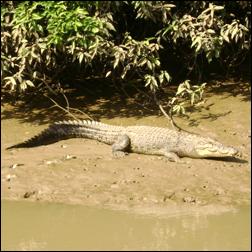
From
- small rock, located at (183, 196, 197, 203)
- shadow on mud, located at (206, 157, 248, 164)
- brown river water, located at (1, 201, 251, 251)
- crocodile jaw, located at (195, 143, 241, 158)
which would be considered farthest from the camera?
shadow on mud, located at (206, 157, 248, 164)

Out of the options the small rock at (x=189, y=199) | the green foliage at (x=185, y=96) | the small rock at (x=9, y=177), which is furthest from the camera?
the green foliage at (x=185, y=96)

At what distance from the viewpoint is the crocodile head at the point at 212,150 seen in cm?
769

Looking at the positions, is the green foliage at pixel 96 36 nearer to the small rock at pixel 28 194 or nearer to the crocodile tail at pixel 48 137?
the crocodile tail at pixel 48 137

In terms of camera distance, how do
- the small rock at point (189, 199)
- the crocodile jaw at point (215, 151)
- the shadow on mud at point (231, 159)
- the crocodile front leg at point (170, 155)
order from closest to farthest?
the small rock at point (189, 199)
the crocodile jaw at point (215, 151)
the shadow on mud at point (231, 159)
the crocodile front leg at point (170, 155)

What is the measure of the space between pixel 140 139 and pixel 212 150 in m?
1.01

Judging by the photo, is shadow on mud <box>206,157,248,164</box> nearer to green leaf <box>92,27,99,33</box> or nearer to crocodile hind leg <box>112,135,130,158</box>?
crocodile hind leg <box>112,135,130,158</box>

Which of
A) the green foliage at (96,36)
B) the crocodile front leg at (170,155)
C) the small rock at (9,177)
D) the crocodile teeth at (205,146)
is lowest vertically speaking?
the crocodile front leg at (170,155)

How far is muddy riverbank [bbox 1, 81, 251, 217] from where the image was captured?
6.45m

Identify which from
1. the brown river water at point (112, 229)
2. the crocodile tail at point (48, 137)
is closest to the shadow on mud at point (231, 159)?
the brown river water at point (112, 229)

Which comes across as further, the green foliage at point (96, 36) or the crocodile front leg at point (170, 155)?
the green foliage at point (96, 36)

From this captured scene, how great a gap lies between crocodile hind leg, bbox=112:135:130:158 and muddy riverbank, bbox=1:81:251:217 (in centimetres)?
15

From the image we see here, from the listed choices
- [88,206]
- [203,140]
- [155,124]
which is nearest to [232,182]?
[203,140]

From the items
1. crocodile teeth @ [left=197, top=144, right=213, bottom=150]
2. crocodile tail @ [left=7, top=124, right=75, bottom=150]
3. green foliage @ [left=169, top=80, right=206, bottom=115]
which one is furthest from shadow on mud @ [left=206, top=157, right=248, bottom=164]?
crocodile tail @ [left=7, top=124, right=75, bottom=150]

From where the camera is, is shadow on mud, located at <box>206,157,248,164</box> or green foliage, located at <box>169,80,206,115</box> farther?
green foliage, located at <box>169,80,206,115</box>
